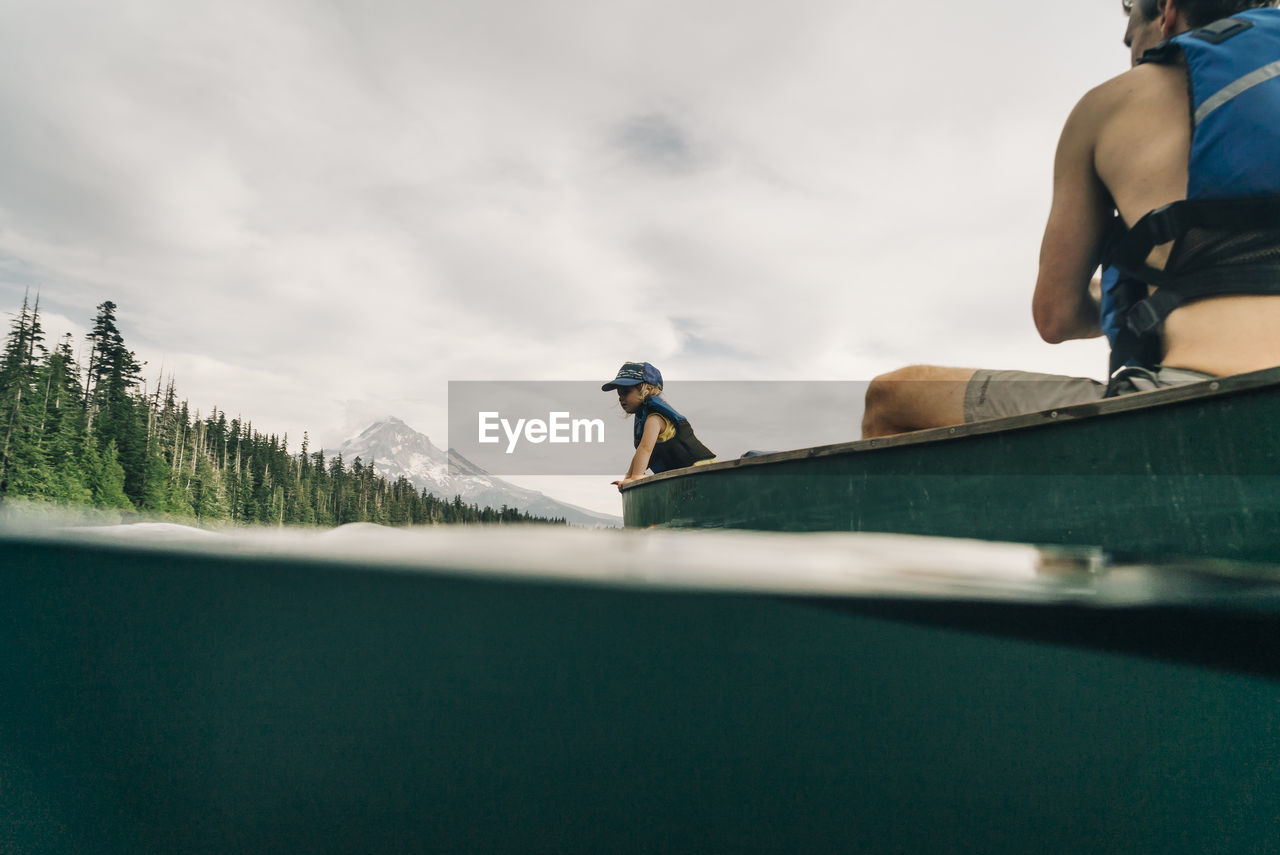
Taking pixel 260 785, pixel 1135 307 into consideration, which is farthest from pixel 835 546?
pixel 260 785

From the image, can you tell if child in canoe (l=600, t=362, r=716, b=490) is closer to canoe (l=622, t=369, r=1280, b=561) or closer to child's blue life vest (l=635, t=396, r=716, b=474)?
child's blue life vest (l=635, t=396, r=716, b=474)

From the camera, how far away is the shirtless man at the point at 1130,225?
1.98 meters

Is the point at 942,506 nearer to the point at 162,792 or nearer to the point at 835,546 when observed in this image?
the point at 835,546

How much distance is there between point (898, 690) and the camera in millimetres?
4594

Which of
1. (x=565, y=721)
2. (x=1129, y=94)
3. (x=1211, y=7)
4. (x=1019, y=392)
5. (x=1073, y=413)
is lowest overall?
(x=565, y=721)

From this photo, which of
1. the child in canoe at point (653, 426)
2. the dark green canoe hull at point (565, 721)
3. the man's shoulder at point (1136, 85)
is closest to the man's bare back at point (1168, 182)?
the man's shoulder at point (1136, 85)

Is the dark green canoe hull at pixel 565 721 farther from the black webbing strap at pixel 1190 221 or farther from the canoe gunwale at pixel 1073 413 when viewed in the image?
the black webbing strap at pixel 1190 221

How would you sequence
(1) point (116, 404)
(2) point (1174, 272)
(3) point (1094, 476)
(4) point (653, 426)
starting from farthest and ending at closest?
(1) point (116, 404) < (4) point (653, 426) < (2) point (1174, 272) < (3) point (1094, 476)

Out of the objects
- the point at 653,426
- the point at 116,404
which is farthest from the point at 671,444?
the point at 116,404

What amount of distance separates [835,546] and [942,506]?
2.14 ft

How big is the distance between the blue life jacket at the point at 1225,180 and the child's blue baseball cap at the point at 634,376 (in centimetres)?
593

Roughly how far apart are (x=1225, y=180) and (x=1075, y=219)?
51cm

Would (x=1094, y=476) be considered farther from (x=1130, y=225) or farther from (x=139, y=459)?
(x=139, y=459)

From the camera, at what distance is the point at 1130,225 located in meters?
2.27
